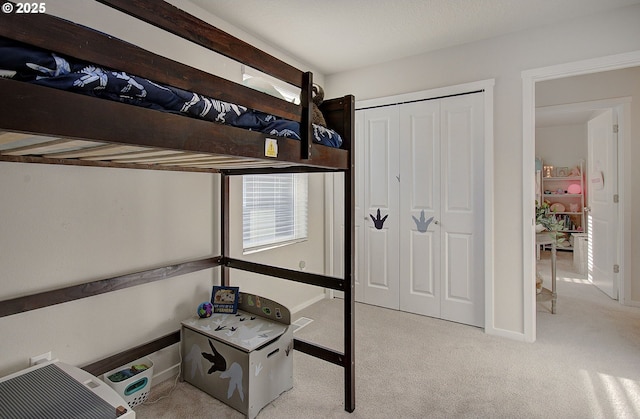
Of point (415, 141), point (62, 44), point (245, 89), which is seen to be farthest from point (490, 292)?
point (62, 44)

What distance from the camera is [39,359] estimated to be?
5.01 feet

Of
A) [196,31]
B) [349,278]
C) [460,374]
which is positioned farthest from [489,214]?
[196,31]

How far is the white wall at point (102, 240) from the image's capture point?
148cm

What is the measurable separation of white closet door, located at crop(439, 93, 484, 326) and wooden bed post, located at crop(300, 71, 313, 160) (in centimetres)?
191

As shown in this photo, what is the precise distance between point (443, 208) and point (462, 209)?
6.3 inches

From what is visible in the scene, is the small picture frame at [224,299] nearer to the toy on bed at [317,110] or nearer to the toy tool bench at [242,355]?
the toy tool bench at [242,355]

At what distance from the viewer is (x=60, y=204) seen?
1.60 m

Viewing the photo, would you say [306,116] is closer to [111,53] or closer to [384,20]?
[111,53]

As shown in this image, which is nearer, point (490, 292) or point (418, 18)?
point (418, 18)

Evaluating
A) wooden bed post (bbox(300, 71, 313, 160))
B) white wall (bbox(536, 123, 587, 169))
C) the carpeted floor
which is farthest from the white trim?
white wall (bbox(536, 123, 587, 169))

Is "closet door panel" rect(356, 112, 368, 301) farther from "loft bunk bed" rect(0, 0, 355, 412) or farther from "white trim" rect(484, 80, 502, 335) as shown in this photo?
"loft bunk bed" rect(0, 0, 355, 412)

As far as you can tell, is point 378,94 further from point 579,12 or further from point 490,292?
point 490,292

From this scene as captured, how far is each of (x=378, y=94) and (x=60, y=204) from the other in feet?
8.94

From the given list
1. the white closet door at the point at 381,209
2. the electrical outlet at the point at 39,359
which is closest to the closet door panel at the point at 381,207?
the white closet door at the point at 381,209
